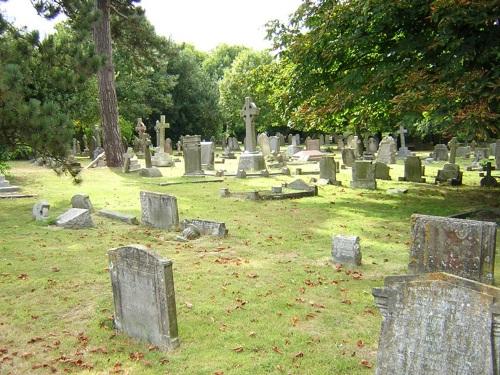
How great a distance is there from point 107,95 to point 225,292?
2098 centimetres

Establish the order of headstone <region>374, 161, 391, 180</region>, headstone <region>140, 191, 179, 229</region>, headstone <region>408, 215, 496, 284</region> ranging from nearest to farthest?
headstone <region>408, 215, 496, 284</region> < headstone <region>140, 191, 179, 229</region> < headstone <region>374, 161, 391, 180</region>

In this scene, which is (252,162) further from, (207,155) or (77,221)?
(77,221)

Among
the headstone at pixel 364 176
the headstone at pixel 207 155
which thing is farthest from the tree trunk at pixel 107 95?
the headstone at pixel 364 176

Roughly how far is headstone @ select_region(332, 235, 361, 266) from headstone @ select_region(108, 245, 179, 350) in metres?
3.67

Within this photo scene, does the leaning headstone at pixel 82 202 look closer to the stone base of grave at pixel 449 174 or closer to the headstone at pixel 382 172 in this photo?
the headstone at pixel 382 172

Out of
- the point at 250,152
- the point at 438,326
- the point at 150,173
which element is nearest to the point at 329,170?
the point at 250,152

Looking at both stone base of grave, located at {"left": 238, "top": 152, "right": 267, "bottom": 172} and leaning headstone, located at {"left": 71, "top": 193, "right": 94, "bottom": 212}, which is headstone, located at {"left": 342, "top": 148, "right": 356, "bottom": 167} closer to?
stone base of grave, located at {"left": 238, "top": 152, "right": 267, "bottom": 172}

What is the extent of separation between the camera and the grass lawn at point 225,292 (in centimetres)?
522

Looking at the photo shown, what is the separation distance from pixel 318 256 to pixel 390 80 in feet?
18.2

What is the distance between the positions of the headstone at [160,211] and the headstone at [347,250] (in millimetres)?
4228

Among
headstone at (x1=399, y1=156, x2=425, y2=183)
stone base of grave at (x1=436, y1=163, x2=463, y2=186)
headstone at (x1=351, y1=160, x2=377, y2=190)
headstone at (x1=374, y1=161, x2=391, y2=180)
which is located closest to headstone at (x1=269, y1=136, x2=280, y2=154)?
headstone at (x1=374, y1=161, x2=391, y2=180)

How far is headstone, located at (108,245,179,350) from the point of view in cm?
542

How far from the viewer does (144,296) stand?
566 cm

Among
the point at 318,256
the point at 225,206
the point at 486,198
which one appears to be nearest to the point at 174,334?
the point at 318,256
